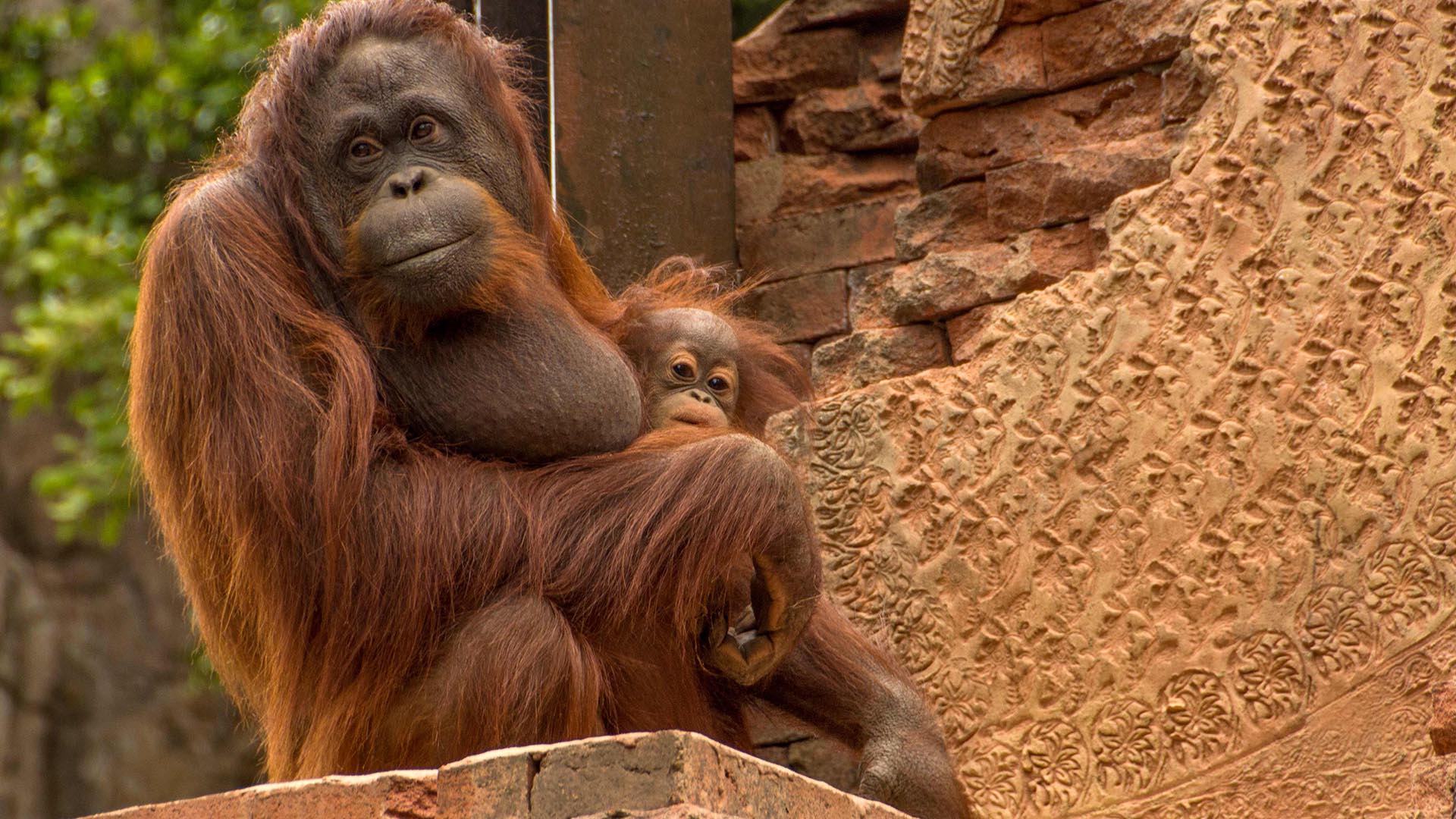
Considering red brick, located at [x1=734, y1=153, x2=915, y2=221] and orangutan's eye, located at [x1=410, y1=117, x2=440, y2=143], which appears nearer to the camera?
orangutan's eye, located at [x1=410, y1=117, x2=440, y2=143]

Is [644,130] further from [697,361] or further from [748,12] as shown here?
[748,12]

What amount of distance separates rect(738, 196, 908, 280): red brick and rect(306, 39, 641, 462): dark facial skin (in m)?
1.48

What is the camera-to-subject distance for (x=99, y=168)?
7.00 metres

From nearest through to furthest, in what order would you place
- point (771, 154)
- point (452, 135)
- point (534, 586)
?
point (534, 586) < point (452, 135) < point (771, 154)

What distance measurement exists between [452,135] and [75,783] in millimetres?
7105

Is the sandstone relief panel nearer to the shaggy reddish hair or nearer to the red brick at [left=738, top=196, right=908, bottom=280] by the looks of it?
the red brick at [left=738, top=196, right=908, bottom=280]

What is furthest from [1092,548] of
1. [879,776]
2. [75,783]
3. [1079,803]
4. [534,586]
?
[75,783]

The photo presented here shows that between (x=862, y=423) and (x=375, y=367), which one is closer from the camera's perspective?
(x=375, y=367)

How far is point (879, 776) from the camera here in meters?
2.83

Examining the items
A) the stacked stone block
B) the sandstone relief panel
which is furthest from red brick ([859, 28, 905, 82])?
the sandstone relief panel

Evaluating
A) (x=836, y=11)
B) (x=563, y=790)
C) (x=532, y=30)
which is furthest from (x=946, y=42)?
(x=563, y=790)

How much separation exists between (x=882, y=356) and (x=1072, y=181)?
0.51 metres

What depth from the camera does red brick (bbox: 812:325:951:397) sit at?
12.5ft

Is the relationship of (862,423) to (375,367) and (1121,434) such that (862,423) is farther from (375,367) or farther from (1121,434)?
(375,367)
